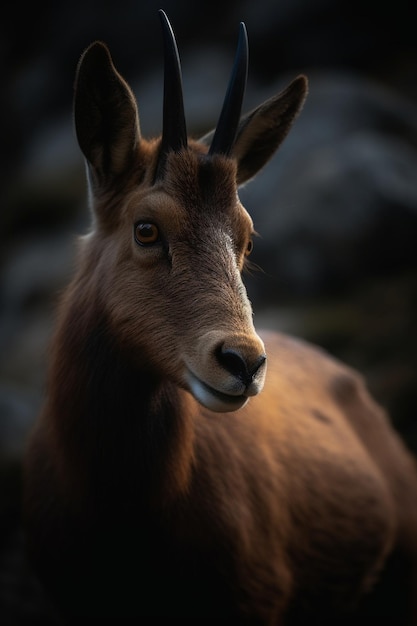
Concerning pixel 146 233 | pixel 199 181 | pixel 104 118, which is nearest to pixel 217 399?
pixel 146 233

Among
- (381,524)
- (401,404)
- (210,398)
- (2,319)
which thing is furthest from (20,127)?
(210,398)

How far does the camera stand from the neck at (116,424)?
3.88 metres

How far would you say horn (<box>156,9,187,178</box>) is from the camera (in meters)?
A: 3.62

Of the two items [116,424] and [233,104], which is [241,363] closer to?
[116,424]

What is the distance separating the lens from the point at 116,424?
3912mm

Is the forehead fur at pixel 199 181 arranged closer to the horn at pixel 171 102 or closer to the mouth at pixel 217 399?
the horn at pixel 171 102

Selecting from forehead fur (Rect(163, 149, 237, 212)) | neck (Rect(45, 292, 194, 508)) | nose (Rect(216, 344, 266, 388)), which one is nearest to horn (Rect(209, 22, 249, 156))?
forehead fur (Rect(163, 149, 237, 212))

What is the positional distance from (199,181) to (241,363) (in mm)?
1030

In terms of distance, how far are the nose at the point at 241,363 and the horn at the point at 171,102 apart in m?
1.10

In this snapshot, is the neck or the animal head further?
the neck

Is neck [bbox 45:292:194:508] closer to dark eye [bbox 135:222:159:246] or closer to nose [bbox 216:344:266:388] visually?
dark eye [bbox 135:222:159:246]

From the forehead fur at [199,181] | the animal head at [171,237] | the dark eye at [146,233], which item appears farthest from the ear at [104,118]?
the dark eye at [146,233]

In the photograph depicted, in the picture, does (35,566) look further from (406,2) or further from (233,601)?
(406,2)

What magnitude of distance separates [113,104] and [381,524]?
11.4 feet
